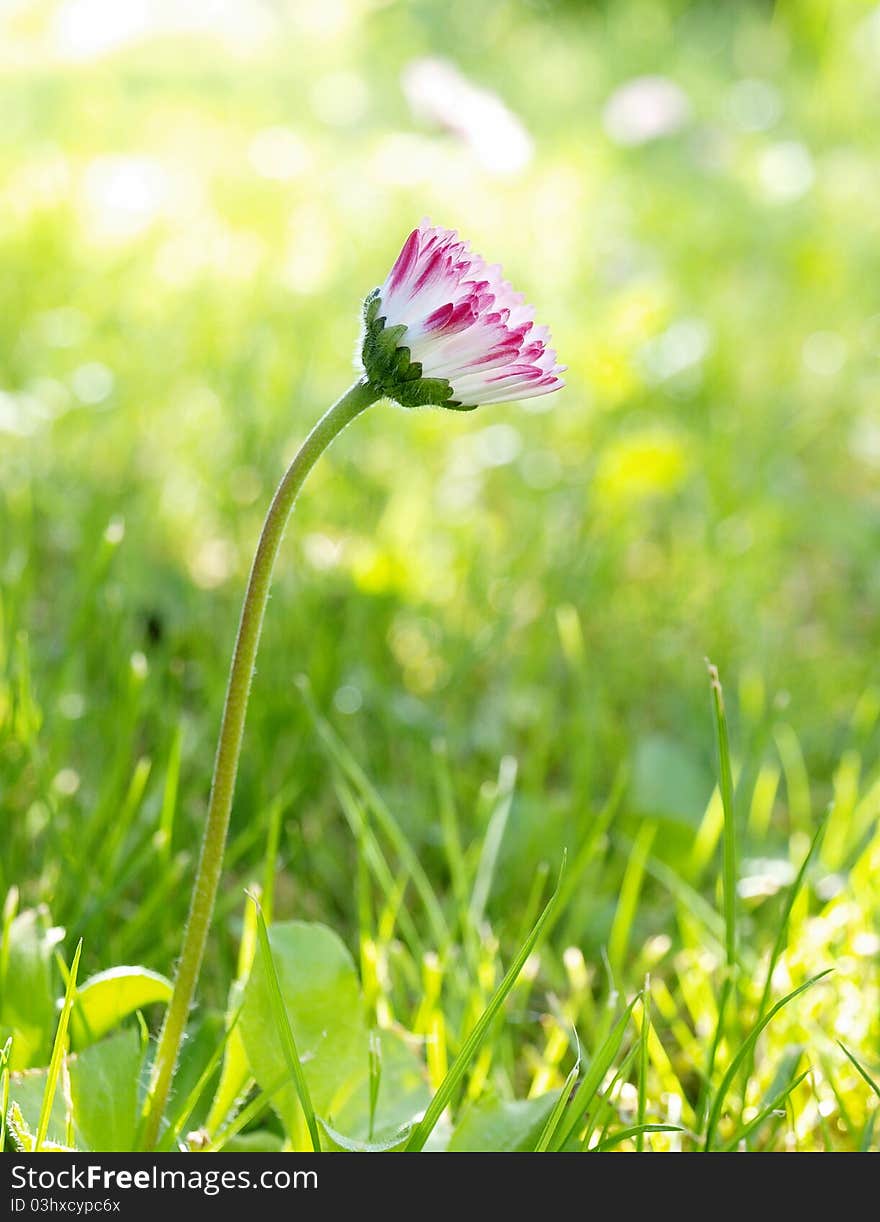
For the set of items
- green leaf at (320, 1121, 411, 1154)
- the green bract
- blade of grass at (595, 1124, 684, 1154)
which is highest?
the green bract

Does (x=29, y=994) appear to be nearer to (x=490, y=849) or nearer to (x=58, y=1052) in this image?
(x=58, y=1052)

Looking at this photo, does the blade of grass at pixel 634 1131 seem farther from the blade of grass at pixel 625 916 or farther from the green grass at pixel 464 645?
the blade of grass at pixel 625 916

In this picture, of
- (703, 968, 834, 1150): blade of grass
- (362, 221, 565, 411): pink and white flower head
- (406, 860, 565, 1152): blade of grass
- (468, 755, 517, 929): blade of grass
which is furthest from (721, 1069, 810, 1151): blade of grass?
(362, 221, 565, 411): pink and white flower head

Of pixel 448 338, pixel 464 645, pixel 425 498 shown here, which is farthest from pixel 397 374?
pixel 425 498

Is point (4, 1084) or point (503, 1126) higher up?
point (4, 1084)

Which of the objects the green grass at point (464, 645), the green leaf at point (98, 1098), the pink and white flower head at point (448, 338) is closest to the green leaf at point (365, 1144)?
the green grass at point (464, 645)

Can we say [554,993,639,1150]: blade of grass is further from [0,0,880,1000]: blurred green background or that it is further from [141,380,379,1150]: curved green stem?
[0,0,880,1000]: blurred green background
